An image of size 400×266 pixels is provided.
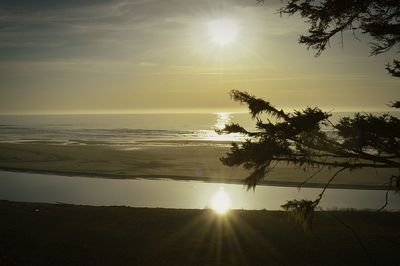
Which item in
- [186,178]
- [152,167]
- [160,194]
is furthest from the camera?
[152,167]

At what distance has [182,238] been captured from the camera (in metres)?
14.5

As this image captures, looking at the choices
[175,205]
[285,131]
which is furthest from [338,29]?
[175,205]

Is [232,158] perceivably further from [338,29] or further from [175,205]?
[175,205]

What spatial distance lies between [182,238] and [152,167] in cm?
2745

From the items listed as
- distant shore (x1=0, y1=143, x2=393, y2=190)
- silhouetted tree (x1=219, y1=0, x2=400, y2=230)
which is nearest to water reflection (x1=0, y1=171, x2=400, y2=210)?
distant shore (x1=0, y1=143, x2=393, y2=190)

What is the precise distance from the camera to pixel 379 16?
21.6 feet

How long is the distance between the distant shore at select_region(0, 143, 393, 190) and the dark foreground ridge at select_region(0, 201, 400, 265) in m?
15.7

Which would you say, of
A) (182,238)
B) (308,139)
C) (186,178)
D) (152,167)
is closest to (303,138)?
(308,139)

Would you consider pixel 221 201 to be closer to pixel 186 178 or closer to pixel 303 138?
pixel 186 178

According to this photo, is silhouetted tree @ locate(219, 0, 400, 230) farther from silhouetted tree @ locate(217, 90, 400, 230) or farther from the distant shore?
the distant shore

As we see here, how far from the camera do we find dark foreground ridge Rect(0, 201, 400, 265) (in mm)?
12492

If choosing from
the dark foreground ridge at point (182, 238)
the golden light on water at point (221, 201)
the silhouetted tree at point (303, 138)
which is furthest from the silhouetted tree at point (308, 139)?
the golden light on water at point (221, 201)

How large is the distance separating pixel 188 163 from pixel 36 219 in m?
28.6

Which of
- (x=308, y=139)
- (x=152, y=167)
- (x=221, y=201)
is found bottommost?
(x=308, y=139)
